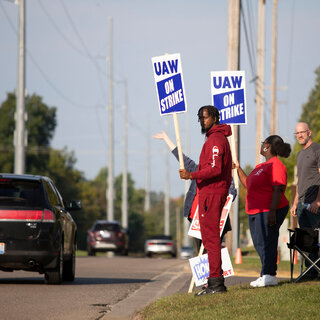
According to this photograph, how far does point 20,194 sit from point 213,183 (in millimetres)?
4594

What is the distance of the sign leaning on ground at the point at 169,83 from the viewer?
11500 millimetres

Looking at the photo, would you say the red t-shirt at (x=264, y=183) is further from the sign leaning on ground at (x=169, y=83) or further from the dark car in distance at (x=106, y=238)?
the dark car in distance at (x=106, y=238)

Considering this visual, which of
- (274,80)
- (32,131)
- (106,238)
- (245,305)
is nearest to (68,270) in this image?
(245,305)

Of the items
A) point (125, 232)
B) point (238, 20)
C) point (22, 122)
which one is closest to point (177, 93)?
point (238, 20)

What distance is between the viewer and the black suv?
13.6 m

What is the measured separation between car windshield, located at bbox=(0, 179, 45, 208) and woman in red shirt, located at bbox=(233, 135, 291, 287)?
12.3 feet

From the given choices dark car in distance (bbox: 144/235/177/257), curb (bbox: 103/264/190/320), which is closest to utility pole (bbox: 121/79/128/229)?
dark car in distance (bbox: 144/235/177/257)

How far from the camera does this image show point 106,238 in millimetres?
39500

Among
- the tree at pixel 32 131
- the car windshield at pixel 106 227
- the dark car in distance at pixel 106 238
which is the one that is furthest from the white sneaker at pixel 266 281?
the tree at pixel 32 131

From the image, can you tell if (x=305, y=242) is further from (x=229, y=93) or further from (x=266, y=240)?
(x=229, y=93)

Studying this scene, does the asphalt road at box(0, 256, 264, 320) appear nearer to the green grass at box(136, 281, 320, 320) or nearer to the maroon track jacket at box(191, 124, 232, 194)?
the green grass at box(136, 281, 320, 320)

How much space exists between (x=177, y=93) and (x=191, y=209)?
159cm

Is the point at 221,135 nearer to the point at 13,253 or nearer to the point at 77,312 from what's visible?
the point at 77,312

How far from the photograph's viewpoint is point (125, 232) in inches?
1617
